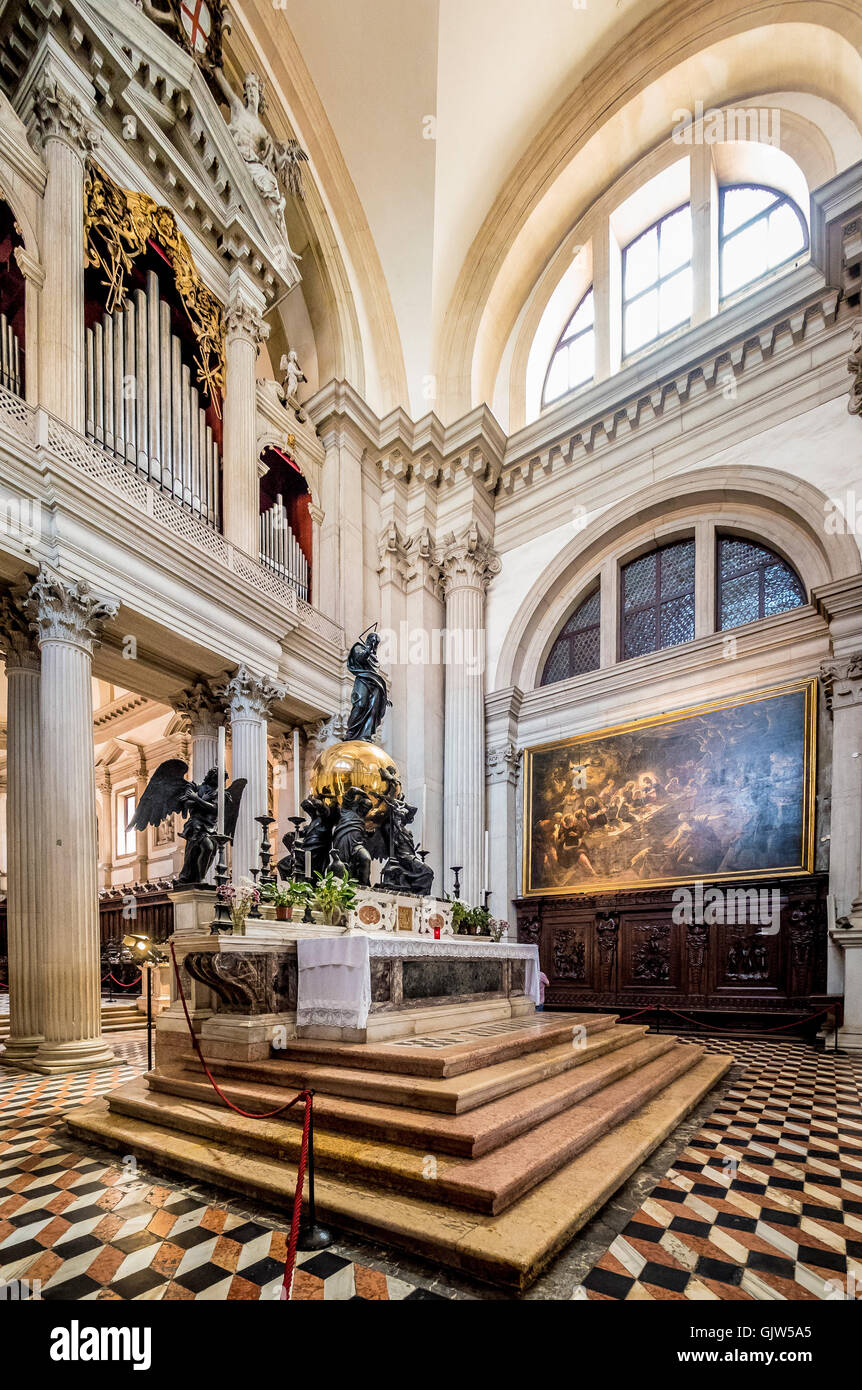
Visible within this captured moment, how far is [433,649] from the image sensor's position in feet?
46.3

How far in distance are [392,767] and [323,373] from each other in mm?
11007

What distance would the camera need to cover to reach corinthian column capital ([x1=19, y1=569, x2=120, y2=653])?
7.77m

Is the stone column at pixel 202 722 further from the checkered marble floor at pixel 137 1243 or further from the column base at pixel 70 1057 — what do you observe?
the checkered marble floor at pixel 137 1243

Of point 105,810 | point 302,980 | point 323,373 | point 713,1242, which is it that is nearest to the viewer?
point 713,1242

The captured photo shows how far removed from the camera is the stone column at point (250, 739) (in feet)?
33.9

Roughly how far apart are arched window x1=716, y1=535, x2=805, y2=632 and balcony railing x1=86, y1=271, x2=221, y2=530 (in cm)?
839

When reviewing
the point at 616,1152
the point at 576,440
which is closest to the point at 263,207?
the point at 576,440

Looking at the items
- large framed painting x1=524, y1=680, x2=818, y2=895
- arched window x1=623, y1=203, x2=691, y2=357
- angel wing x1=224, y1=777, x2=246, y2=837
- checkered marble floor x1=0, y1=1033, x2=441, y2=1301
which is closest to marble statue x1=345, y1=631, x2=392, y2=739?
angel wing x1=224, y1=777, x2=246, y2=837

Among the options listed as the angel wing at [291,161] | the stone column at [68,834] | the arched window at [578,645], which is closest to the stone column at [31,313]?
the stone column at [68,834]

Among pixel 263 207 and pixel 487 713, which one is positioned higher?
pixel 263 207

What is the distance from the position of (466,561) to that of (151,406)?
640 centimetres

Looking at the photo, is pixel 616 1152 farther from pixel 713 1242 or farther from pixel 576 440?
pixel 576 440

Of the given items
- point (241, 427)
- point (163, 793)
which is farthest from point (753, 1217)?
point (241, 427)

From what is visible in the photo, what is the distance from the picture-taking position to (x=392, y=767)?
23.8ft
